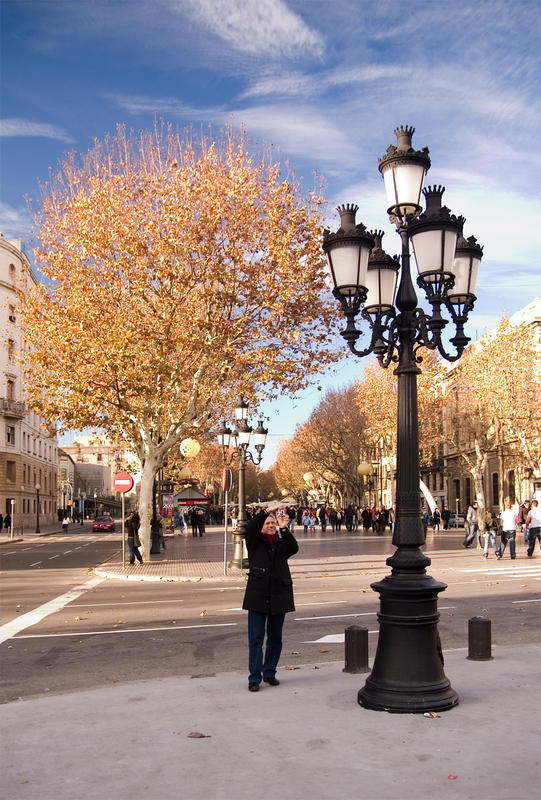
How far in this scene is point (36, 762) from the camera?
16.4 ft

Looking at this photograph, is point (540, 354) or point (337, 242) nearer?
point (337, 242)

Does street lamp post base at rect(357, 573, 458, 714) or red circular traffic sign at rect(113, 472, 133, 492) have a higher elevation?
red circular traffic sign at rect(113, 472, 133, 492)

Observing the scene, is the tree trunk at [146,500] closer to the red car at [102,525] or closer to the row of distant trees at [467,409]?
the row of distant trees at [467,409]

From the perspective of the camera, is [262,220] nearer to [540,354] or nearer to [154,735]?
[154,735]

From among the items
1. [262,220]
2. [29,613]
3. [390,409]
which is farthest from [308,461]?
[29,613]

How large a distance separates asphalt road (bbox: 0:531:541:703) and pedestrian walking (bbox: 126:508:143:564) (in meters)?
2.97

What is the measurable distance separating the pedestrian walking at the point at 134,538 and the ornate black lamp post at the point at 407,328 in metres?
18.0

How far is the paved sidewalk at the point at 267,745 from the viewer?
14.6 feet

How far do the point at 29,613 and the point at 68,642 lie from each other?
3.41 metres

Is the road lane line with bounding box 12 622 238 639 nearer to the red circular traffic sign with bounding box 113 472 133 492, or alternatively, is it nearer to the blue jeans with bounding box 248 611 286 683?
the blue jeans with bounding box 248 611 286 683

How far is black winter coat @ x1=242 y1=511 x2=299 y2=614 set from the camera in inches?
277

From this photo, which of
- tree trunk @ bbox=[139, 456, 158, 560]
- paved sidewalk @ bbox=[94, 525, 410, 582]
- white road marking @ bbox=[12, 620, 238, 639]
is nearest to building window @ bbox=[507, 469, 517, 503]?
paved sidewalk @ bbox=[94, 525, 410, 582]

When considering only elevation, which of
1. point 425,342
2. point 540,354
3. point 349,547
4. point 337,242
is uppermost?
point 540,354

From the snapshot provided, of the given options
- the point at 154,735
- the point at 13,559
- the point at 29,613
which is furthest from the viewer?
the point at 13,559
